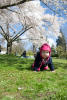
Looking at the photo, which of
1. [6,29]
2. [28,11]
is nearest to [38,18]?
[28,11]

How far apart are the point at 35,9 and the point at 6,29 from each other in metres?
7.59

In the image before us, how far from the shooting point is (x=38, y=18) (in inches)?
761

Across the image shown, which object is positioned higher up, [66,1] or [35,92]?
[66,1]

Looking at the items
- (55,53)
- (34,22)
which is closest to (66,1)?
(34,22)

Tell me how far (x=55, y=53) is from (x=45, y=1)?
27.0 meters

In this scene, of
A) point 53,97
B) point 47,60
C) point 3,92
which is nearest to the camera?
point 53,97

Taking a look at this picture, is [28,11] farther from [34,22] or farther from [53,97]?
[53,97]

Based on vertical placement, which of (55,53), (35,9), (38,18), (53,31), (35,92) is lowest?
(55,53)

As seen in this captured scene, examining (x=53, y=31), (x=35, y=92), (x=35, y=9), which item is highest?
(x=35, y=9)

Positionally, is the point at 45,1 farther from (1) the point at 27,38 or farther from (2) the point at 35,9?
(1) the point at 27,38

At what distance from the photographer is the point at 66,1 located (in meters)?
8.62

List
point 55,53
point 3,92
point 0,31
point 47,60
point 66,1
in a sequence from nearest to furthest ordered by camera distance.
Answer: point 3,92
point 47,60
point 66,1
point 0,31
point 55,53

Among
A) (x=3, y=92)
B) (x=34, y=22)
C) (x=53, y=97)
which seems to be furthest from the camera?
(x=34, y=22)

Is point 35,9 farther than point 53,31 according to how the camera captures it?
No
